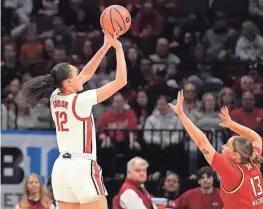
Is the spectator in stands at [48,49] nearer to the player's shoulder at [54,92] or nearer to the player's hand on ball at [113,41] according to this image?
the player's hand on ball at [113,41]

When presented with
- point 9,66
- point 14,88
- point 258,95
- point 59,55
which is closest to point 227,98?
point 258,95

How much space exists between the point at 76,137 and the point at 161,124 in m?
4.90

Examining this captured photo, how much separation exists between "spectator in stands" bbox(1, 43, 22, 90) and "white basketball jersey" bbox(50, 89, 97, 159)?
686 centimetres

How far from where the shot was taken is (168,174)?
38.7 feet

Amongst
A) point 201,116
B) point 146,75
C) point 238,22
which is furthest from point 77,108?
point 238,22

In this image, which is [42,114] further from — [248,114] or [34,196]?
[248,114]

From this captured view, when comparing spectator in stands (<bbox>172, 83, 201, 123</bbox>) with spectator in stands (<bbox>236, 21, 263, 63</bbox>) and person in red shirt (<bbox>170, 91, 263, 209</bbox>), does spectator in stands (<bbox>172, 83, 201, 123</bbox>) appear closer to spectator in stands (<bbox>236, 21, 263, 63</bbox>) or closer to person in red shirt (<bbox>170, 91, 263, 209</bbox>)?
spectator in stands (<bbox>236, 21, 263, 63</bbox>)

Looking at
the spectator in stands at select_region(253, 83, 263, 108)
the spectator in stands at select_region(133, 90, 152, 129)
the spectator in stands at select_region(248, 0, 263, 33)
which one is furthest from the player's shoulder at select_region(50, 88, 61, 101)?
the spectator in stands at select_region(248, 0, 263, 33)

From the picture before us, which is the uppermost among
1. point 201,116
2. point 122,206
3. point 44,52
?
point 44,52

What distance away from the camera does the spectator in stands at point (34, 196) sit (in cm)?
1084

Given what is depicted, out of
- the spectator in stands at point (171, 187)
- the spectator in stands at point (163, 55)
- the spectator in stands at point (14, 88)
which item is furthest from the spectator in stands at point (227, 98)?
the spectator in stands at point (14, 88)

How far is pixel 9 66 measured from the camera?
14992mm

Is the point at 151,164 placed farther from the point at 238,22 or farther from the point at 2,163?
the point at 238,22

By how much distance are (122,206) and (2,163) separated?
2.60m
